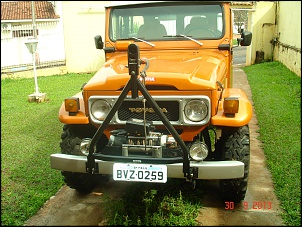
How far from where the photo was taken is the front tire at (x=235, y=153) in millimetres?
3514

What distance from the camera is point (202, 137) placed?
3.79 m

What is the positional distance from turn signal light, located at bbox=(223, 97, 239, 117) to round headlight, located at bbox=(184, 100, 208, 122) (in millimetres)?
189

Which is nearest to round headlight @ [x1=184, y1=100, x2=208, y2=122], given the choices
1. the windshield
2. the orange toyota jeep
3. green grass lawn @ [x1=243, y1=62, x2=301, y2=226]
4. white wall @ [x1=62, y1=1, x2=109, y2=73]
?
the orange toyota jeep

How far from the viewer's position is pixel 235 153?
351cm

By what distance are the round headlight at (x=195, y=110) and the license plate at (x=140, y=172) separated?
55 cm

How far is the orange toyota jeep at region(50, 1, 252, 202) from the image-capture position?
10.4 feet

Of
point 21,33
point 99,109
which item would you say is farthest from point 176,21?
point 21,33

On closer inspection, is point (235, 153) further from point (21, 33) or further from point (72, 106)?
point (21, 33)

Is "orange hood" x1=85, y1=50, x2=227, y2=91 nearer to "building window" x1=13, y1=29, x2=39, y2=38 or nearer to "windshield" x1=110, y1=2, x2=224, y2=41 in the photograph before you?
"windshield" x1=110, y1=2, x2=224, y2=41

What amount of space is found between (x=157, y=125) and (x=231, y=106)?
2.32 feet

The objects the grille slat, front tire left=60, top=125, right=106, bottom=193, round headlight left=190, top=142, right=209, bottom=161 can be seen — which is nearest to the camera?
round headlight left=190, top=142, right=209, bottom=161

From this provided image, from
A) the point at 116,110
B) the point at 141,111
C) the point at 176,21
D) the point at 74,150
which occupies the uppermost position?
the point at 176,21

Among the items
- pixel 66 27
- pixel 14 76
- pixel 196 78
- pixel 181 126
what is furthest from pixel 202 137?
pixel 66 27
